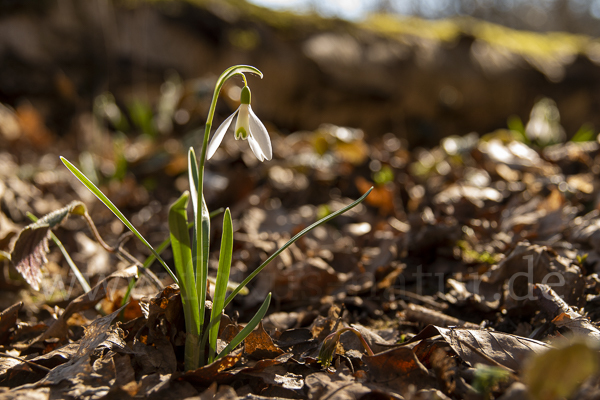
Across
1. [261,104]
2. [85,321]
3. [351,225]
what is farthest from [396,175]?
[261,104]

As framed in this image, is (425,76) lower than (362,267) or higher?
higher

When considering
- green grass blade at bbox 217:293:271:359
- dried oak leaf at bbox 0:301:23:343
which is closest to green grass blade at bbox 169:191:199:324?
green grass blade at bbox 217:293:271:359

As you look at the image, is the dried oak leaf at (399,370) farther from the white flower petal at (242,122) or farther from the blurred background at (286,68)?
the blurred background at (286,68)

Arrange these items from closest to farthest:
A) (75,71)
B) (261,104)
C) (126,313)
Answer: (126,313)
(75,71)
(261,104)

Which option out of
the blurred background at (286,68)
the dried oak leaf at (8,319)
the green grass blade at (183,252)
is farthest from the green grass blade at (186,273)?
the blurred background at (286,68)

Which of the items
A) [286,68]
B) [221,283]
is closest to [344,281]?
[221,283]

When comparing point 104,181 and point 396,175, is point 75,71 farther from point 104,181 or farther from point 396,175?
point 396,175

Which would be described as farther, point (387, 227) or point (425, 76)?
point (425, 76)

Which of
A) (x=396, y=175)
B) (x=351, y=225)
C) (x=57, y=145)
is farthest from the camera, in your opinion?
(x=57, y=145)
